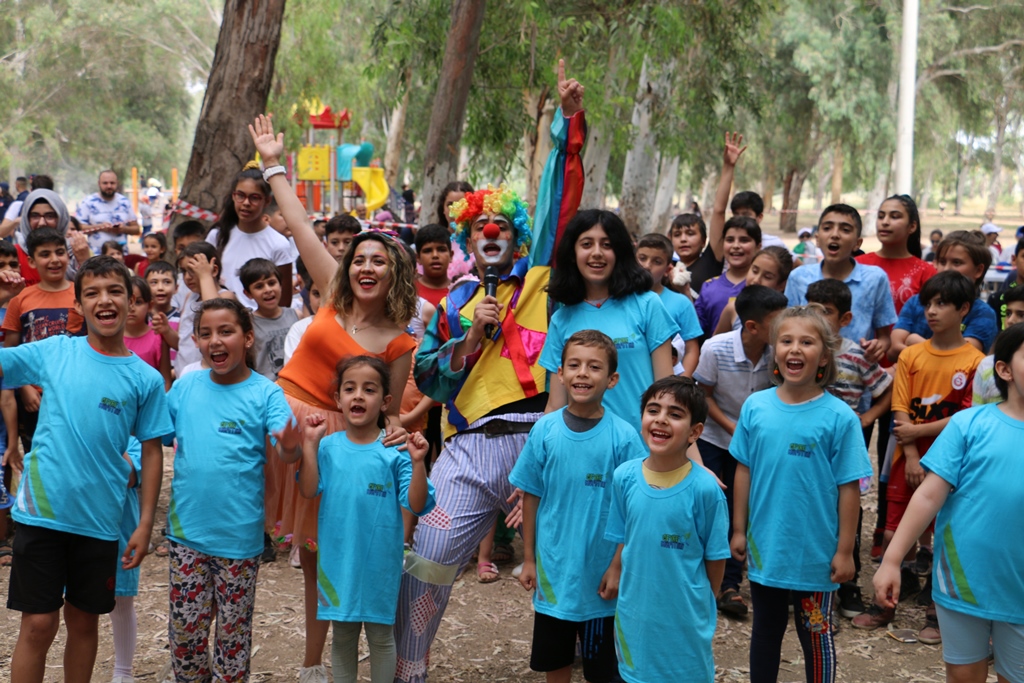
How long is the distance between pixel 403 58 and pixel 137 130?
39792mm

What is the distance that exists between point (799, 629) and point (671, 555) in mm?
879

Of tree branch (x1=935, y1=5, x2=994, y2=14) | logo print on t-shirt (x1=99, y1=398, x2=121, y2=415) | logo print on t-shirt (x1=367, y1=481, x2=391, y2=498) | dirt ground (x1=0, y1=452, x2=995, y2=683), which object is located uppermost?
tree branch (x1=935, y1=5, x2=994, y2=14)

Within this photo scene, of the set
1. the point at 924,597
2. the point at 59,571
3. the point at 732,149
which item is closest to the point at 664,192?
the point at 732,149

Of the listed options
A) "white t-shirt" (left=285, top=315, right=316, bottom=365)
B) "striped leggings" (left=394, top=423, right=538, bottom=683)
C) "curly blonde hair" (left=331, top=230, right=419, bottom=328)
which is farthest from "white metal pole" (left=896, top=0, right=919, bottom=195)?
"striped leggings" (left=394, top=423, right=538, bottom=683)

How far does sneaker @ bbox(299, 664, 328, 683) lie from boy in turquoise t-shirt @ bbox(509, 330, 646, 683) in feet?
3.28

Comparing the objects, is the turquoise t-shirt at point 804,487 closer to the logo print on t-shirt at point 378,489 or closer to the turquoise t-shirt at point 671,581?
the turquoise t-shirt at point 671,581

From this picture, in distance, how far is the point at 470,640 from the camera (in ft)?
16.7

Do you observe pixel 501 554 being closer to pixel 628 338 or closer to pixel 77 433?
pixel 628 338

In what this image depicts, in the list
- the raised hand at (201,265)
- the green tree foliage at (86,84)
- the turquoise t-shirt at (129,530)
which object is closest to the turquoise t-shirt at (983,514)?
the turquoise t-shirt at (129,530)

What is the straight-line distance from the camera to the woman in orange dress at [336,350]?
422 cm

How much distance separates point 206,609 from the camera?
3928 millimetres

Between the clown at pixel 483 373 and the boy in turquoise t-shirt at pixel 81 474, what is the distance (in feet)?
3.54

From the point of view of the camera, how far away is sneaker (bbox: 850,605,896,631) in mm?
5191

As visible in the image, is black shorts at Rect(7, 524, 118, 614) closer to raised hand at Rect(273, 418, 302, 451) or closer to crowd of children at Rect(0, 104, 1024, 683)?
crowd of children at Rect(0, 104, 1024, 683)
